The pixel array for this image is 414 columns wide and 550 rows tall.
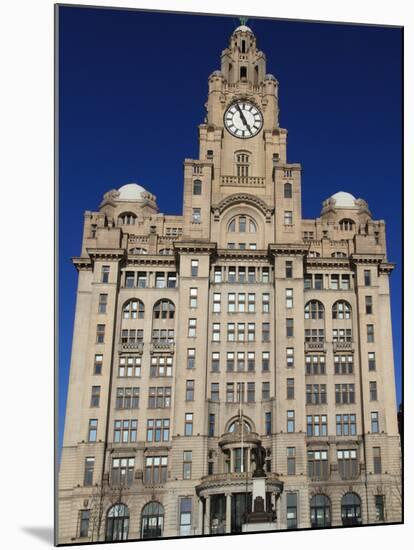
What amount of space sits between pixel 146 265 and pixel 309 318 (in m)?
11.6

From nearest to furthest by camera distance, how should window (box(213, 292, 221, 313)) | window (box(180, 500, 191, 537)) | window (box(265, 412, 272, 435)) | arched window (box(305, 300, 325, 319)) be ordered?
window (box(180, 500, 191, 537)) < window (box(265, 412, 272, 435)) < window (box(213, 292, 221, 313)) < arched window (box(305, 300, 325, 319))

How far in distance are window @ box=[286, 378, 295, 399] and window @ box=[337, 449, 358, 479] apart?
451 cm

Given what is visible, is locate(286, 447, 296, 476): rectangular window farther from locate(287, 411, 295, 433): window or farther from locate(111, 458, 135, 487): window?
locate(111, 458, 135, 487): window

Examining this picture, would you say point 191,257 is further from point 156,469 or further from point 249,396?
point 156,469

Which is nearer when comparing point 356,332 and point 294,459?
point 294,459

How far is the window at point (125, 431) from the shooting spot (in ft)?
134

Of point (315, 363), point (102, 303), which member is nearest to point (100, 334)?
point (102, 303)

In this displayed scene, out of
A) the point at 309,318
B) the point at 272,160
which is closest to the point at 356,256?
the point at 309,318

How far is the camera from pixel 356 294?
45.3 meters

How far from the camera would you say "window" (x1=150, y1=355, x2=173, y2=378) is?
42.6 m

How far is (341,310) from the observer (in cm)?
4538

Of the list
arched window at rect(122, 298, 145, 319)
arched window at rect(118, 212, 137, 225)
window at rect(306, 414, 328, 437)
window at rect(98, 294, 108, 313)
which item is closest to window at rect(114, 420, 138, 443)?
arched window at rect(122, 298, 145, 319)

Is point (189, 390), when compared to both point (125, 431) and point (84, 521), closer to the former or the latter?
point (125, 431)

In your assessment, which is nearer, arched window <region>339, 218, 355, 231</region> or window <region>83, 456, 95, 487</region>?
window <region>83, 456, 95, 487</region>
